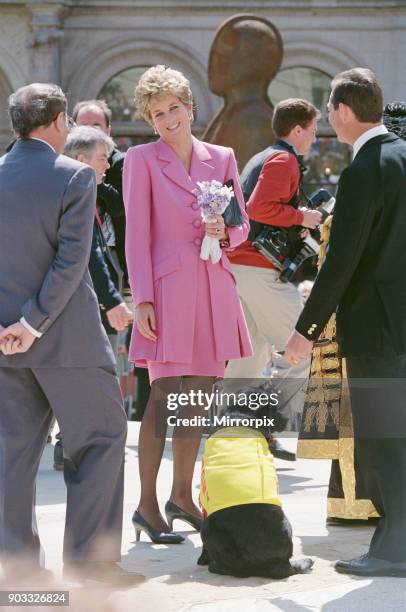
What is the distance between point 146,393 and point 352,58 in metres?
16.5

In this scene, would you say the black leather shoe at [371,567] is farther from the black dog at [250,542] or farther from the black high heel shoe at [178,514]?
the black high heel shoe at [178,514]

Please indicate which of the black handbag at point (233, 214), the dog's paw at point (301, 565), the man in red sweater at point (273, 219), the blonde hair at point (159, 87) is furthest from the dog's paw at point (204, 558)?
the man in red sweater at point (273, 219)

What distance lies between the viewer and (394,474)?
467 centimetres

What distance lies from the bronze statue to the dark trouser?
5.68 meters

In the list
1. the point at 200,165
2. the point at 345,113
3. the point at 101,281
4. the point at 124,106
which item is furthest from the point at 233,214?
the point at 124,106

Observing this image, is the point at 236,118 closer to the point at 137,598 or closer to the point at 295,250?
the point at 295,250

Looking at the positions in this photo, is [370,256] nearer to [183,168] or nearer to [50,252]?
[183,168]

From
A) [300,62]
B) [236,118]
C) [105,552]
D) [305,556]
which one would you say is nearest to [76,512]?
[105,552]

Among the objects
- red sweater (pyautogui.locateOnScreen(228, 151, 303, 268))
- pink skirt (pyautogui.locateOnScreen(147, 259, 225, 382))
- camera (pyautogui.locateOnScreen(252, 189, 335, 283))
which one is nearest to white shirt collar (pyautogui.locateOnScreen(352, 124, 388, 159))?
pink skirt (pyautogui.locateOnScreen(147, 259, 225, 382))

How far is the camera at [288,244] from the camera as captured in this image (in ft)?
Result: 23.4

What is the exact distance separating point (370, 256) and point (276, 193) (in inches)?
91.3

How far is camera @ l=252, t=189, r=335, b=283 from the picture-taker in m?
7.14

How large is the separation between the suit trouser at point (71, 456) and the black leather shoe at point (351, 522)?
1.45 meters

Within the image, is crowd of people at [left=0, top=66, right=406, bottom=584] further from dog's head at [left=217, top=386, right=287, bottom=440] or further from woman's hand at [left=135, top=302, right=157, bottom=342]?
dog's head at [left=217, top=386, right=287, bottom=440]
